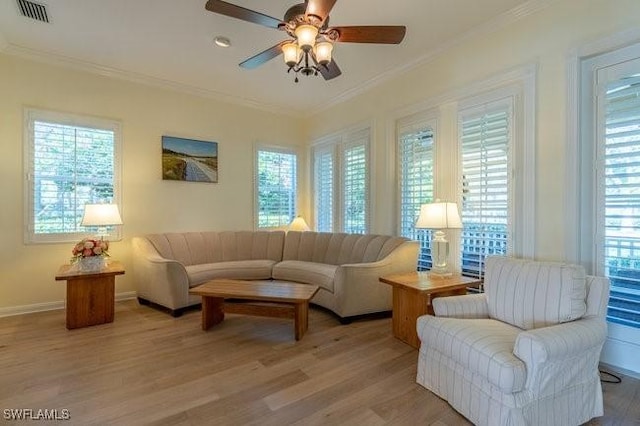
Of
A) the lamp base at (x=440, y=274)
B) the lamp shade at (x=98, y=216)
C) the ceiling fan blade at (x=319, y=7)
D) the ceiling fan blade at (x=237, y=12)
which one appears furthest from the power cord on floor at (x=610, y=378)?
the lamp shade at (x=98, y=216)

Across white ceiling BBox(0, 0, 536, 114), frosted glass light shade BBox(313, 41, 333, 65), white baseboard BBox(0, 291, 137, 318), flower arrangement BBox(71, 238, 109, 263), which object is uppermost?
white ceiling BBox(0, 0, 536, 114)

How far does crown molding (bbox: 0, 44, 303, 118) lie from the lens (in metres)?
3.62

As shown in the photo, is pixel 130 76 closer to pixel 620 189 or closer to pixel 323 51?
pixel 323 51

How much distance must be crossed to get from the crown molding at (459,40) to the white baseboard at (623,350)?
103 inches

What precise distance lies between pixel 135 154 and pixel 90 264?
5.35ft

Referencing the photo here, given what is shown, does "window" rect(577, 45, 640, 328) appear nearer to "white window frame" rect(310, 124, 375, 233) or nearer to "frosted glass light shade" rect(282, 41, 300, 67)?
"frosted glass light shade" rect(282, 41, 300, 67)

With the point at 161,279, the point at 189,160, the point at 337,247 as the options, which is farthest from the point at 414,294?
the point at 189,160

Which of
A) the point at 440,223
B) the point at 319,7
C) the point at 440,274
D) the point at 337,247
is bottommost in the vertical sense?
the point at 440,274

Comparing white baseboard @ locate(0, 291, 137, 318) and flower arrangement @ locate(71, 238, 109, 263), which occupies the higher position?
flower arrangement @ locate(71, 238, 109, 263)

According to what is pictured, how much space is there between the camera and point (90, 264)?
339cm

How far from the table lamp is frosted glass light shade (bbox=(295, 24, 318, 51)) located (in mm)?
1761

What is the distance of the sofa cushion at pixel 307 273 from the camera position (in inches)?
Result: 147

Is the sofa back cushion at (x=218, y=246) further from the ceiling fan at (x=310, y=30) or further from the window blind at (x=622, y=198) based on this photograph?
the window blind at (x=622, y=198)

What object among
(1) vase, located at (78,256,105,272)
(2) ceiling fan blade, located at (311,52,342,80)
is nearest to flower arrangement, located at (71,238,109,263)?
(1) vase, located at (78,256,105,272)
